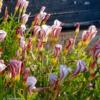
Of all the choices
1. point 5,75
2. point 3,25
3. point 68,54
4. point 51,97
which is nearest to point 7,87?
point 5,75

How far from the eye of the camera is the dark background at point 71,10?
269 inches

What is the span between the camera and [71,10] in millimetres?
6945

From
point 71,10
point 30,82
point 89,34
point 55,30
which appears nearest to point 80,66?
point 30,82

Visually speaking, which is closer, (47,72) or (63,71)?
(63,71)

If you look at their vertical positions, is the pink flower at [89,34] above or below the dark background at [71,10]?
above

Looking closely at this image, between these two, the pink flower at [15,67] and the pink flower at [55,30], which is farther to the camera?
the pink flower at [55,30]

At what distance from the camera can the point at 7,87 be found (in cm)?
249

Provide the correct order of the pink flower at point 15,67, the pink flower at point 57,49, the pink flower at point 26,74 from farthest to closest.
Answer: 1. the pink flower at point 57,49
2. the pink flower at point 26,74
3. the pink flower at point 15,67

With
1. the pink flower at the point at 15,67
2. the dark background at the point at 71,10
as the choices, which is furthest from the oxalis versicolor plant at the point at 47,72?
the dark background at the point at 71,10

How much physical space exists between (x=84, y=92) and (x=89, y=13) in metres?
4.56

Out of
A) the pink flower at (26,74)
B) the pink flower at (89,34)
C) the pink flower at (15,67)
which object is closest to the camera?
the pink flower at (15,67)

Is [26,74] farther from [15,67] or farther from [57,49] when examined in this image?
[57,49]

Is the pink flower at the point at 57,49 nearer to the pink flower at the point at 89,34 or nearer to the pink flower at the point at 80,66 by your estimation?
the pink flower at the point at 80,66

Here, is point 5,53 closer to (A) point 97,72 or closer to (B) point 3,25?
(B) point 3,25
